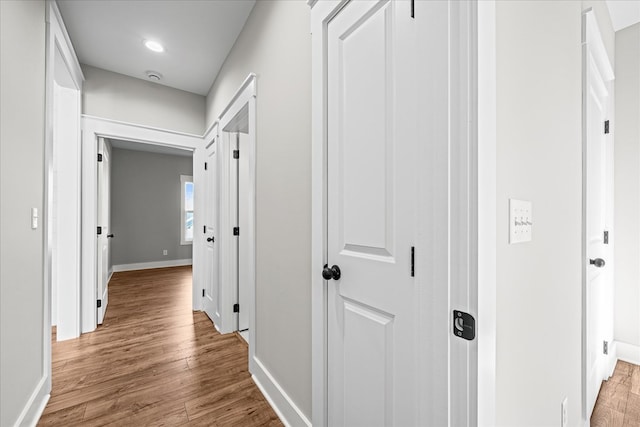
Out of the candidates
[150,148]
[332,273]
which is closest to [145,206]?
[150,148]

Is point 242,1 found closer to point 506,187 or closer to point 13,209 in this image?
point 13,209

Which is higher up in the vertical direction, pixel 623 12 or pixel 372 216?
pixel 623 12

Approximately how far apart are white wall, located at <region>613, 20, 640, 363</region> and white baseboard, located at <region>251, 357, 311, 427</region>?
2.56 metres

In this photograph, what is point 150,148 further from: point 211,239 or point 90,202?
point 211,239

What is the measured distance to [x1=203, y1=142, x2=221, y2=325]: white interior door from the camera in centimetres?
302

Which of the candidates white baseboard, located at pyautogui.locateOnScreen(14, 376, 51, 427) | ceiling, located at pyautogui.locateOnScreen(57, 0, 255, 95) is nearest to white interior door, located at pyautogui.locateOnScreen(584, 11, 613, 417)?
ceiling, located at pyautogui.locateOnScreen(57, 0, 255, 95)

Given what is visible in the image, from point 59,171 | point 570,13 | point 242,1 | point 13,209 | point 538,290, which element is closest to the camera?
point 538,290

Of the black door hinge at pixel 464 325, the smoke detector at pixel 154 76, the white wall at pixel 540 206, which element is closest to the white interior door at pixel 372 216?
the black door hinge at pixel 464 325

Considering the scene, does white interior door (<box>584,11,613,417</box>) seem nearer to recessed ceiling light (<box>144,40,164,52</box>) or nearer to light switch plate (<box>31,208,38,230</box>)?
light switch plate (<box>31,208,38,230</box>)

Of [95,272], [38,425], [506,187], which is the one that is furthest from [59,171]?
[506,187]

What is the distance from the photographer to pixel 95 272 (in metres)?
2.92

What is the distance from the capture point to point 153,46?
8.69 feet

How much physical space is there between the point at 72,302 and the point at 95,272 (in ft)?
1.05

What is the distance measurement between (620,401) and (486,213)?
2123mm
